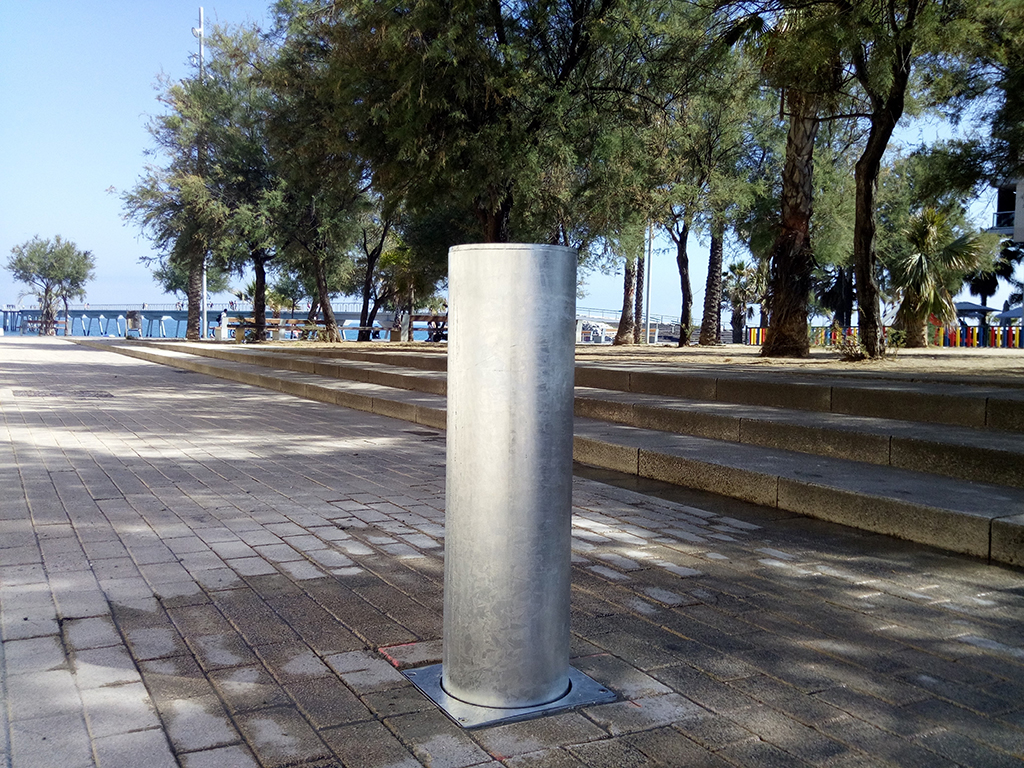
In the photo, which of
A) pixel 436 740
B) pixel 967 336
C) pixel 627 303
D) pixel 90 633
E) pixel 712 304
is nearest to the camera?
pixel 436 740

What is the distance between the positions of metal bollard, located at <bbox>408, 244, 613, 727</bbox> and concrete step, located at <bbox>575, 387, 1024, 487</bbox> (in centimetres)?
409

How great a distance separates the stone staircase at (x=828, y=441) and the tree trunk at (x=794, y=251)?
326cm

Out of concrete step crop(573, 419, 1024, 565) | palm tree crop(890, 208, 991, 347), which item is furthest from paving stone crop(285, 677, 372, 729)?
palm tree crop(890, 208, 991, 347)

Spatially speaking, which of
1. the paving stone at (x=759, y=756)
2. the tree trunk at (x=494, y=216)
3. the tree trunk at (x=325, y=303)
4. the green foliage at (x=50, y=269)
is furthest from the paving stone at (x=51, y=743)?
the green foliage at (x=50, y=269)

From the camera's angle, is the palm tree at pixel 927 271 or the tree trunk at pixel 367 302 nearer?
the palm tree at pixel 927 271

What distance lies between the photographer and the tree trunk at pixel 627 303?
1055 inches

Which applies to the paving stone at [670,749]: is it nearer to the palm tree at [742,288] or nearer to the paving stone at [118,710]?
the paving stone at [118,710]

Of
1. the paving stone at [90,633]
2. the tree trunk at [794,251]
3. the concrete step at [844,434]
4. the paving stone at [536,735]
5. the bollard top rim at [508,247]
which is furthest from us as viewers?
the tree trunk at [794,251]

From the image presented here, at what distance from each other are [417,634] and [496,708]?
26.3 inches

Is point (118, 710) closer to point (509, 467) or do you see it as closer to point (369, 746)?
point (369, 746)

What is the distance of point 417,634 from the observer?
9.81 feet

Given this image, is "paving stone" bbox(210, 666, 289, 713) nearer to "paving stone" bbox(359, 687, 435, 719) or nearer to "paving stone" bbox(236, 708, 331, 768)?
"paving stone" bbox(236, 708, 331, 768)

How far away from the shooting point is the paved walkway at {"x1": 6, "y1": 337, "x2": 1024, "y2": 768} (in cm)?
221

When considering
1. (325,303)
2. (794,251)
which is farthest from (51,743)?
Result: (325,303)
